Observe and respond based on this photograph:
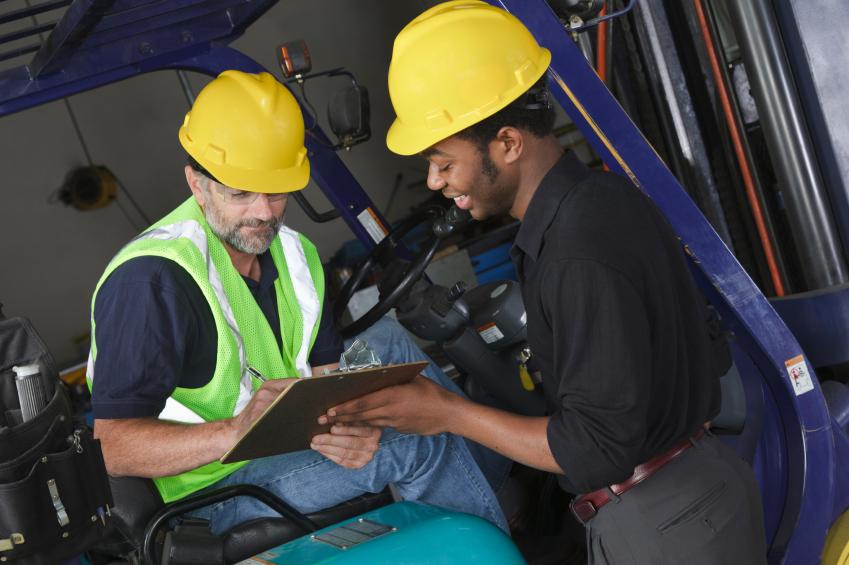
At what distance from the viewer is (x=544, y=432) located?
6.03 ft

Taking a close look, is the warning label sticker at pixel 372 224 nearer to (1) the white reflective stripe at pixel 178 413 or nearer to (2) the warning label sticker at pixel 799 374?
(1) the white reflective stripe at pixel 178 413

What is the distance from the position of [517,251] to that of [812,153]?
1.70m

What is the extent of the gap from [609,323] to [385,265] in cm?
171

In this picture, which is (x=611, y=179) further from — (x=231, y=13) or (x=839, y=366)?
(x=839, y=366)

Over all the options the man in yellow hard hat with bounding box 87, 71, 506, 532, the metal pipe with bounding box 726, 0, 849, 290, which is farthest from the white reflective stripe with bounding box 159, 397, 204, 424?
the metal pipe with bounding box 726, 0, 849, 290

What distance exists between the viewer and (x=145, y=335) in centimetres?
211

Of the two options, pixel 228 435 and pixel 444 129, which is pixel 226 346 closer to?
pixel 228 435

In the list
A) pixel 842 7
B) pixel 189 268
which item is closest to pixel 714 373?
pixel 189 268

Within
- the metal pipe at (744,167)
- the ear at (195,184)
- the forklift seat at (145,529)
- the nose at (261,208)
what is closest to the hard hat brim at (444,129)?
the nose at (261,208)

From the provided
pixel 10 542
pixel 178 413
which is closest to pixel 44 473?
pixel 10 542

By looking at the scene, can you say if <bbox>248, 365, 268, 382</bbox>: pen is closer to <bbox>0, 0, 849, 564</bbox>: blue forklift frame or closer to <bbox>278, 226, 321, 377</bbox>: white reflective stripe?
<bbox>278, 226, 321, 377</bbox>: white reflective stripe

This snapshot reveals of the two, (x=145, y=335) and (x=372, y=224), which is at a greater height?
(x=145, y=335)

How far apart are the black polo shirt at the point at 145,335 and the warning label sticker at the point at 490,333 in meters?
0.95

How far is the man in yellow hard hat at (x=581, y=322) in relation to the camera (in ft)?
5.48
